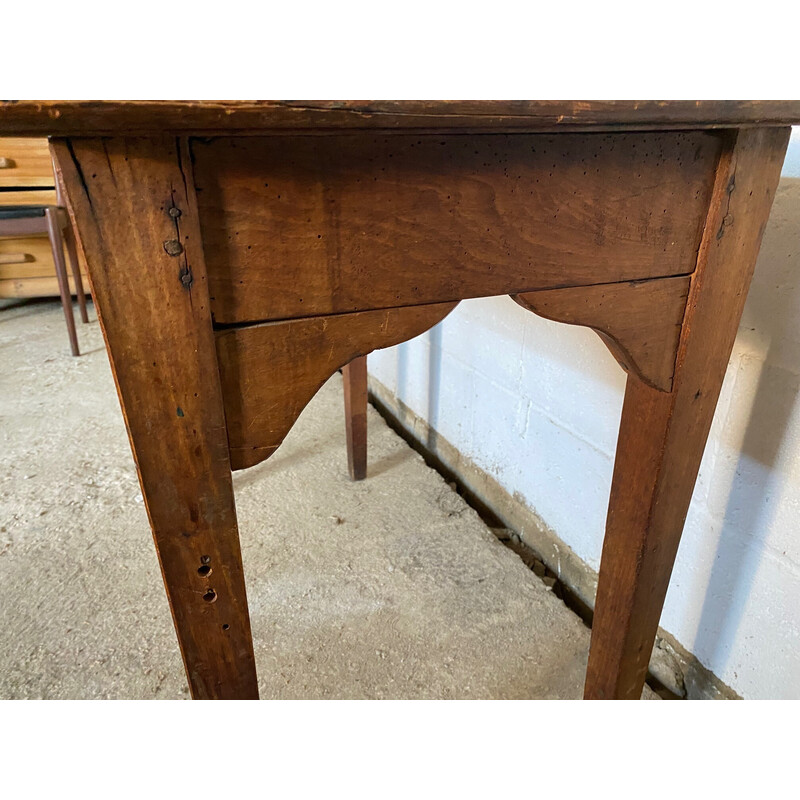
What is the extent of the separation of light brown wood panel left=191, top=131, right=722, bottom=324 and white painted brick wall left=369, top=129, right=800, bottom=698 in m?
0.31

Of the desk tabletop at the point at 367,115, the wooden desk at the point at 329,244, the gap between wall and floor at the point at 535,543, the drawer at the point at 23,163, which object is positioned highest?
the desk tabletop at the point at 367,115

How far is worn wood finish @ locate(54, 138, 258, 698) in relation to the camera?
1.34 feet

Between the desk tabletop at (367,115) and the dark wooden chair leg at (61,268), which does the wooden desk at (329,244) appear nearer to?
the desk tabletop at (367,115)

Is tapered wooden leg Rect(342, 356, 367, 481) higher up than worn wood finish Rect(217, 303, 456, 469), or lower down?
lower down

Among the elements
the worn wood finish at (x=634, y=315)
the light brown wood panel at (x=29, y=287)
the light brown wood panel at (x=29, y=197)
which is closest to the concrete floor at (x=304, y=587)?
the worn wood finish at (x=634, y=315)

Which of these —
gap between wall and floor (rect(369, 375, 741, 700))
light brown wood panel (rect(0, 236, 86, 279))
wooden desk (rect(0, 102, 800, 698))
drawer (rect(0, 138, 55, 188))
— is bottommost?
gap between wall and floor (rect(369, 375, 741, 700))

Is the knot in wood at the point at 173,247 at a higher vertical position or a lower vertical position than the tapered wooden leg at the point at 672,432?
higher

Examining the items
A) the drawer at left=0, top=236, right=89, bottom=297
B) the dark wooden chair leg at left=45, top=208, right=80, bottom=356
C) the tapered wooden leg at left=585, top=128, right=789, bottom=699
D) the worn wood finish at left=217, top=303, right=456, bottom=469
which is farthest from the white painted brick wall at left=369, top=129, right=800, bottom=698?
the drawer at left=0, top=236, right=89, bottom=297

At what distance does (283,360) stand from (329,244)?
11cm

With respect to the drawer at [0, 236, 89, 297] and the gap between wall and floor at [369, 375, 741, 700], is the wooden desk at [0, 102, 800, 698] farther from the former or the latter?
the drawer at [0, 236, 89, 297]

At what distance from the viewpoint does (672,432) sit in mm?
729

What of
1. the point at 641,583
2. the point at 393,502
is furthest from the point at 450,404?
the point at 641,583

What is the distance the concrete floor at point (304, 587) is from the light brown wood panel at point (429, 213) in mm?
779

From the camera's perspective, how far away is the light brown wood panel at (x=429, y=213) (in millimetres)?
454
